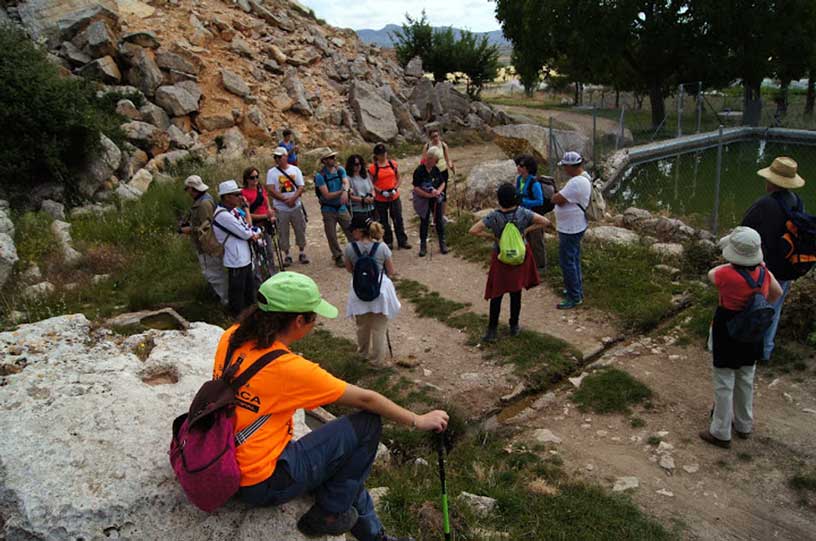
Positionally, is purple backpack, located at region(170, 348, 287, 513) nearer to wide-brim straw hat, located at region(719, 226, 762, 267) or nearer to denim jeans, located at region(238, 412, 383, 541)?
denim jeans, located at region(238, 412, 383, 541)

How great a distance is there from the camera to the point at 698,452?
491cm

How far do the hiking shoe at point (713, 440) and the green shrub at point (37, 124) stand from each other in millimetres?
12586

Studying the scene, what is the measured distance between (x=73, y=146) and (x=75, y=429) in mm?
11258

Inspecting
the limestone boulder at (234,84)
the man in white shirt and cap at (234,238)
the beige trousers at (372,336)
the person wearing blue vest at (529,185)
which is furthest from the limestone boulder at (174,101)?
the beige trousers at (372,336)

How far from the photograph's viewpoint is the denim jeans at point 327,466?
288 centimetres

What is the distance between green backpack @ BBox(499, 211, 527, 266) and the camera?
6.44 m

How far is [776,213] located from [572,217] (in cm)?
232

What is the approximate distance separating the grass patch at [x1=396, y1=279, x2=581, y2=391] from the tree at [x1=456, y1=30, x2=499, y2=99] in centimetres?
2231

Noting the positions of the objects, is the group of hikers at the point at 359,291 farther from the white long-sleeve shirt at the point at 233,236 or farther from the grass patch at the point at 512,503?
the grass patch at the point at 512,503

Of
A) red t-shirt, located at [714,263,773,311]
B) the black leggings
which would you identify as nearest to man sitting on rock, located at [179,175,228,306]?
the black leggings

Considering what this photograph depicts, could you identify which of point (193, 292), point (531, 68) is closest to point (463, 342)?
point (193, 292)

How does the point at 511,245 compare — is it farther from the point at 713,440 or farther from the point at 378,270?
the point at 713,440

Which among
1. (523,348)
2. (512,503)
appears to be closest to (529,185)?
(523,348)

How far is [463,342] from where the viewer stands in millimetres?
7227
